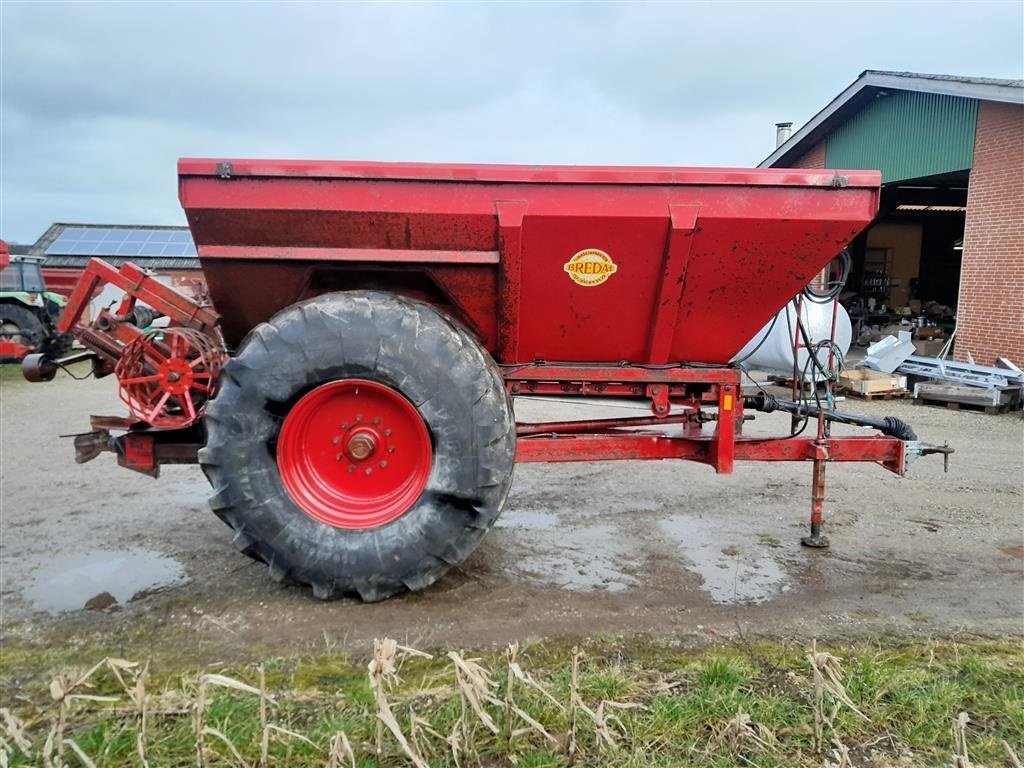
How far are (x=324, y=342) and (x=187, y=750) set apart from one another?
5.44ft

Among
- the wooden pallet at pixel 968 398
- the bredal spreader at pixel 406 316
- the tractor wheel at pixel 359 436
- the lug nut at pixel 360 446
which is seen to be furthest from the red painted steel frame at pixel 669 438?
the wooden pallet at pixel 968 398

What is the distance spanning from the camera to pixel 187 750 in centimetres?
223

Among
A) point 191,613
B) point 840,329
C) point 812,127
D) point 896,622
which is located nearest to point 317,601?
point 191,613

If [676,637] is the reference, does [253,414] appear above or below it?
above

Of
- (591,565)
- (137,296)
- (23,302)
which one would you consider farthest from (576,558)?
(23,302)

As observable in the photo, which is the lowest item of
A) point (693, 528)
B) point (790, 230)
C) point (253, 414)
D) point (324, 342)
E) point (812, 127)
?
point (693, 528)

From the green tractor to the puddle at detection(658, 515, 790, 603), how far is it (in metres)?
13.4

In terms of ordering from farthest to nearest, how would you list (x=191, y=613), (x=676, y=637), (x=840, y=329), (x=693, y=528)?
(x=840, y=329) < (x=693, y=528) < (x=191, y=613) < (x=676, y=637)

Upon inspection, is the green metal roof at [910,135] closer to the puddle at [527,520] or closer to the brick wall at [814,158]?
the brick wall at [814,158]

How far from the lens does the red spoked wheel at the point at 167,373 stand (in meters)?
3.48

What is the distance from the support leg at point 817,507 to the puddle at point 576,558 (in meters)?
1.10

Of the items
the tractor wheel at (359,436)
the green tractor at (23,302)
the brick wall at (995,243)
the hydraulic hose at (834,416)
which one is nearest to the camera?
the tractor wheel at (359,436)

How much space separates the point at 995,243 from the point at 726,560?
8934 millimetres

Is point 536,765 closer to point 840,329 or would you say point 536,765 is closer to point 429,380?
point 429,380
